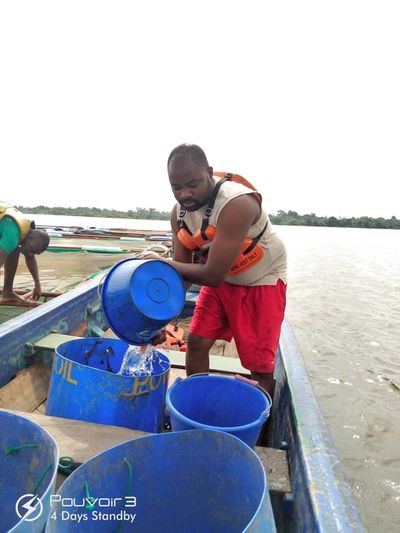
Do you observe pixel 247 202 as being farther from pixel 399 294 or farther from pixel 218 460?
pixel 399 294

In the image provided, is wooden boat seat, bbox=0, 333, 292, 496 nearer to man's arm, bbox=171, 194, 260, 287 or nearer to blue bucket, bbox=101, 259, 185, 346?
blue bucket, bbox=101, 259, 185, 346

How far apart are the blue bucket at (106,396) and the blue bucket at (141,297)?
21cm

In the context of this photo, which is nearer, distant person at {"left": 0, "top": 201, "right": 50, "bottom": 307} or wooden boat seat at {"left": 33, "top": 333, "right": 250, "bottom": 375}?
wooden boat seat at {"left": 33, "top": 333, "right": 250, "bottom": 375}

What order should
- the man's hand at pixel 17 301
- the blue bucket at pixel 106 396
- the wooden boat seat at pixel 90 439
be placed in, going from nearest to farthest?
1. the wooden boat seat at pixel 90 439
2. the blue bucket at pixel 106 396
3. the man's hand at pixel 17 301

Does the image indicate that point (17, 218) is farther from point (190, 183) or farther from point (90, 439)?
point (90, 439)

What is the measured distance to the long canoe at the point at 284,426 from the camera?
131 cm

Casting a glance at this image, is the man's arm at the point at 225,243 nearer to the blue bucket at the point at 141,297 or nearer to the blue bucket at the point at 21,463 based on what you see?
the blue bucket at the point at 141,297

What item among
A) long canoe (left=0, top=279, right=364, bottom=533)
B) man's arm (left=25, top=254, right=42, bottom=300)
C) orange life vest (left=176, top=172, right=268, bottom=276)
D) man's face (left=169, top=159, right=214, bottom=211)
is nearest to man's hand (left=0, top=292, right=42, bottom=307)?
man's arm (left=25, top=254, right=42, bottom=300)

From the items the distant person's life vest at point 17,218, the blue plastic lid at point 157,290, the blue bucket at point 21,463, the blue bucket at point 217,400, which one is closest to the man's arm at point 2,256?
the distant person's life vest at point 17,218

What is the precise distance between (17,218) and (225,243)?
135 inches

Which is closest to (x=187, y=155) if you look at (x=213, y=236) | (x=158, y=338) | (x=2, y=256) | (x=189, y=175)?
(x=189, y=175)

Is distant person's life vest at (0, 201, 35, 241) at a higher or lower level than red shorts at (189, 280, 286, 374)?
higher

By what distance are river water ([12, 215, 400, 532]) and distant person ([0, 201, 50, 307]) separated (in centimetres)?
132

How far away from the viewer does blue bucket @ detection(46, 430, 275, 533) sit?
109 centimetres
